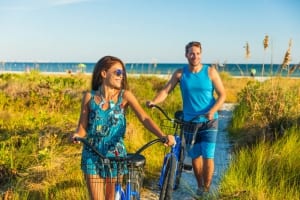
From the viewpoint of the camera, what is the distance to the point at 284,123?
7320 mm

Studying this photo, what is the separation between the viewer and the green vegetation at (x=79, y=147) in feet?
15.9

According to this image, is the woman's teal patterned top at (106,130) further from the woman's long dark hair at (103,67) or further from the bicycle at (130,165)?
the bicycle at (130,165)

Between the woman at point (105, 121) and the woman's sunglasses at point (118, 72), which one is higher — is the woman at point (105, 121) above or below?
below

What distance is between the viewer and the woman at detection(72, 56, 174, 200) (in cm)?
329

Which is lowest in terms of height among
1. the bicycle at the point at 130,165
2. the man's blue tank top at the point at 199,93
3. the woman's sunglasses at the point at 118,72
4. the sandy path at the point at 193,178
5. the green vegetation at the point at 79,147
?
the sandy path at the point at 193,178

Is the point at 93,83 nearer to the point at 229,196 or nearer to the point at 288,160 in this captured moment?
the point at 229,196

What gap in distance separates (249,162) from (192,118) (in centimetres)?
111

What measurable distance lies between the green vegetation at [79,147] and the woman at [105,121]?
141 cm

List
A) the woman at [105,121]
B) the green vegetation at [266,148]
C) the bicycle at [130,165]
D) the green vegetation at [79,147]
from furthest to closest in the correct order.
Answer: the green vegetation at [79,147]
the green vegetation at [266,148]
the woman at [105,121]
the bicycle at [130,165]

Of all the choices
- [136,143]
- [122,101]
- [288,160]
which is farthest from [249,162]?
[122,101]

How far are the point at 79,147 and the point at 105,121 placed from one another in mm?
3419

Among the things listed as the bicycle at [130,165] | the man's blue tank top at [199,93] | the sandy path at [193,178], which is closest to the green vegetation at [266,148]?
the sandy path at [193,178]

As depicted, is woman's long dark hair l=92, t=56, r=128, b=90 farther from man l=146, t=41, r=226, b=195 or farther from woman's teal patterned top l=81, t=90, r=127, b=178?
man l=146, t=41, r=226, b=195

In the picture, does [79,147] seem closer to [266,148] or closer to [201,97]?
[201,97]
